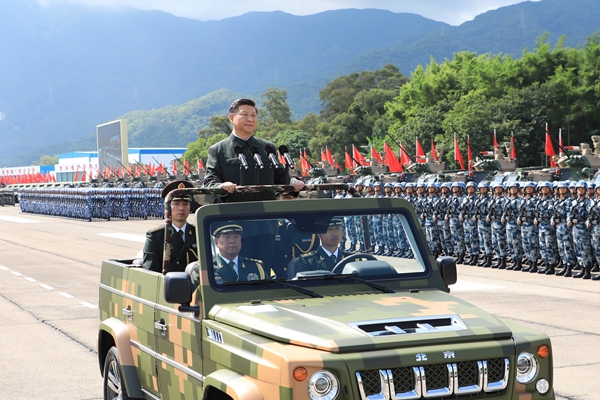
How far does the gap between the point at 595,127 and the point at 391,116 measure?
2936cm

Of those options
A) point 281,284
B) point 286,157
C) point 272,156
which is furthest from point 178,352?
point 272,156

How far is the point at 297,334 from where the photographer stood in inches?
160

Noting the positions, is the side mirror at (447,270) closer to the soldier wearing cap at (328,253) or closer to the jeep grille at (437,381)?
the soldier wearing cap at (328,253)

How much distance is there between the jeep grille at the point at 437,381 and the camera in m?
3.92

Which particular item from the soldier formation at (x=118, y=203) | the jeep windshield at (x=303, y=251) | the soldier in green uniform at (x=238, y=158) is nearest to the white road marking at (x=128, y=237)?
the soldier formation at (x=118, y=203)

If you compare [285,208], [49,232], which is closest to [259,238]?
[285,208]

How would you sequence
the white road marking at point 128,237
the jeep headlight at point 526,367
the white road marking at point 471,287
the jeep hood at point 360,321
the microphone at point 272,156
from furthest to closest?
1. the white road marking at point 128,237
2. the white road marking at point 471,287
3. the microphone at point 272,156
4. the jeep headlight at point 526,367
5. the jeep hood at point 360,321

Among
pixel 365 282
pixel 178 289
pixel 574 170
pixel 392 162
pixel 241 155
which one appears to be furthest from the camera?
pixel 392 162

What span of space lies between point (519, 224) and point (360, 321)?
14446 mm

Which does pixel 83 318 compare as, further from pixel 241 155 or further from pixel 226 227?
pixel 226 227

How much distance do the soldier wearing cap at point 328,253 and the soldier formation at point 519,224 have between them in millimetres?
9684

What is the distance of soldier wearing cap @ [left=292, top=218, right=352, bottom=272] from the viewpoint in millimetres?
5051

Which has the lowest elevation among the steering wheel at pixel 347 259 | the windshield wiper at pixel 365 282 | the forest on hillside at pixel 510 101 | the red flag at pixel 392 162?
the windshield wiper at pixel 365 282

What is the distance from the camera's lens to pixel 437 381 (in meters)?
4.02
